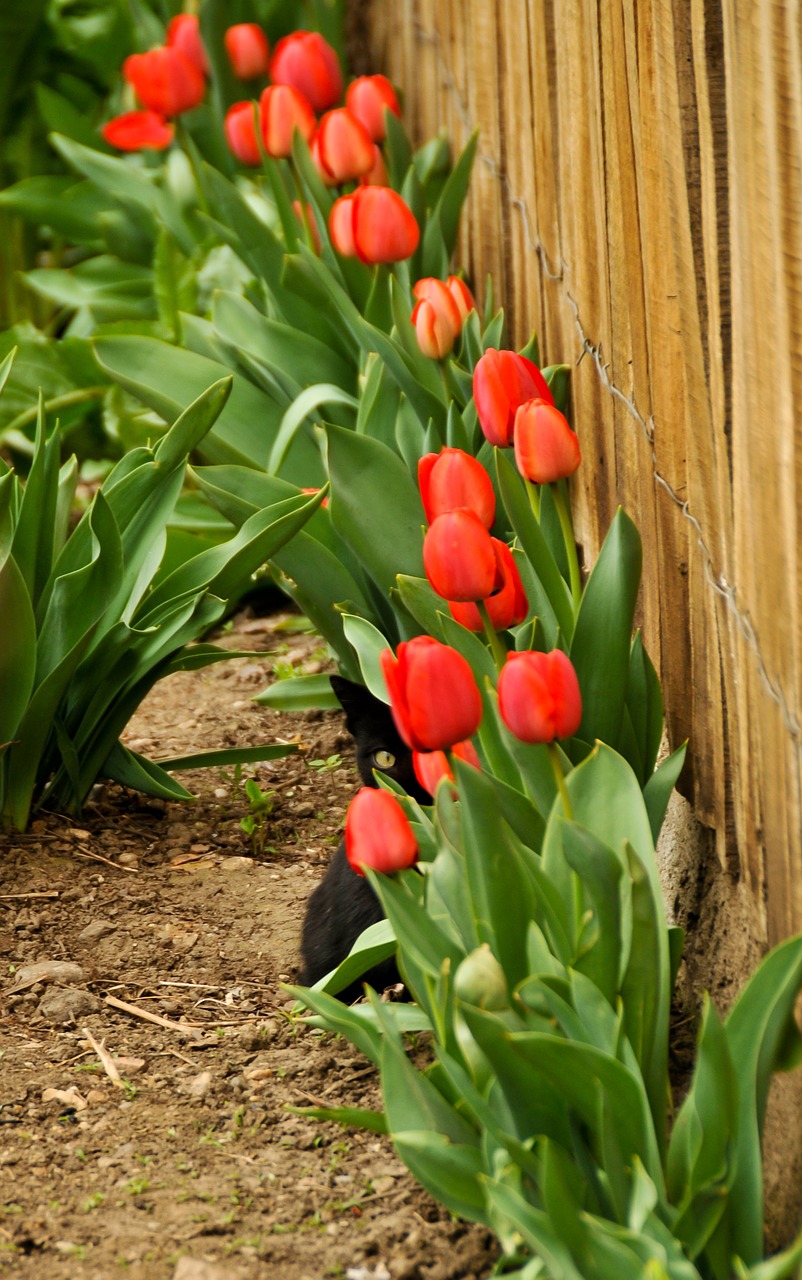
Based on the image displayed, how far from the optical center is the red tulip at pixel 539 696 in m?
1.29

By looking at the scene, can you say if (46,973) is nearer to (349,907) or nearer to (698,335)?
(349,907)

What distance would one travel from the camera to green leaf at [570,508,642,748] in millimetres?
1703

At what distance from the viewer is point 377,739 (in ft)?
7.42

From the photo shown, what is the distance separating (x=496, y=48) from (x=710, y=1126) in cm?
258

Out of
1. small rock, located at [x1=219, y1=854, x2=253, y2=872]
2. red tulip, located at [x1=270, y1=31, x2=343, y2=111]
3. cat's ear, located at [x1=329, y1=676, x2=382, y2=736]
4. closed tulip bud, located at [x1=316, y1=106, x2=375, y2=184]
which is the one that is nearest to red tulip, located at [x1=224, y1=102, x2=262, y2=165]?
red tulip, located at [x1=270, y1=31, x2=343, y2=111]

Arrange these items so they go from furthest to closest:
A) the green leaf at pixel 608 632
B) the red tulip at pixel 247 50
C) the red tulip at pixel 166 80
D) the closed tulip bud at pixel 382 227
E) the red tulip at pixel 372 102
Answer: the red tulip at pixel 247 50, the red tulip at pixel 166 80, the red tulip at pixel 372 102, the closed tulip bud at pixel 382 227, the green leaf at pixel 608 632

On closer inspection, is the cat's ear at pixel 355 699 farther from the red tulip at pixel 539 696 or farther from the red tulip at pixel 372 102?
the red tulip at pixel 372 102

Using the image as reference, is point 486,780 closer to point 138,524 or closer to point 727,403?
point 727,403

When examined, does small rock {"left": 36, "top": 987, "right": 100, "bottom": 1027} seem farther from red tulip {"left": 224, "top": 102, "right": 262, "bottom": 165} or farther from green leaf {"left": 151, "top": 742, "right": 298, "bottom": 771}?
red tulip {"left": 224, "top": 102, "right": 262, "bottom": 165}

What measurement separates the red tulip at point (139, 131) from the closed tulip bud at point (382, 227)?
184cm

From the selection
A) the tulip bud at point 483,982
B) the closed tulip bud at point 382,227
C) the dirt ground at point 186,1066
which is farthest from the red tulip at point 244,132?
the tulip bud at point 483,982

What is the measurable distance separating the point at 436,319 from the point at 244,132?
1.69m

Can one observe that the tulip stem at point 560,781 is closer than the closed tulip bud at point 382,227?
Yes

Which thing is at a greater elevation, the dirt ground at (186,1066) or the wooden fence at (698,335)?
the wooden fence at (698,335)
